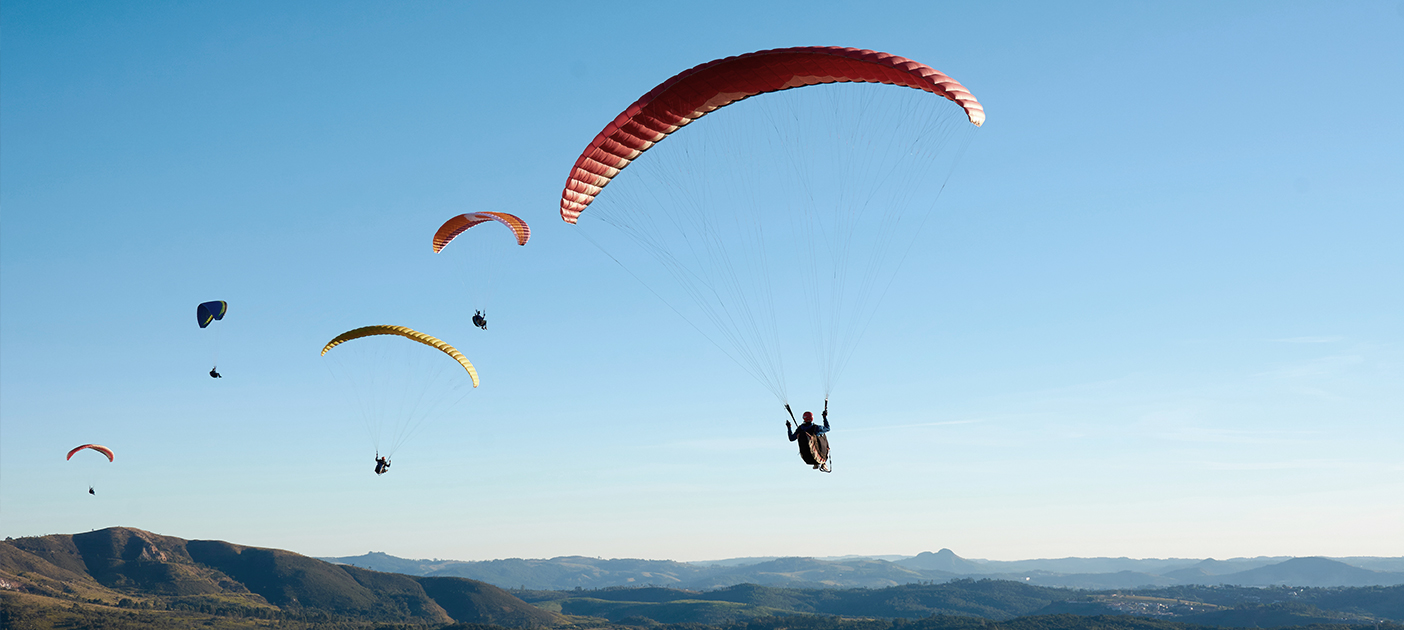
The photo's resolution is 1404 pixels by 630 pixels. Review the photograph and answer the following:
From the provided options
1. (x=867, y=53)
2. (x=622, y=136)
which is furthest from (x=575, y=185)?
(x=867, y=53)

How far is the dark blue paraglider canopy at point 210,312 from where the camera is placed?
5416 centimetres

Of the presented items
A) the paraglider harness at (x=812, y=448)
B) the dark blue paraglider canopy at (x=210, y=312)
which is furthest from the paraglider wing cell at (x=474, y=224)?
the paraglider harness at (x=812, y=448)

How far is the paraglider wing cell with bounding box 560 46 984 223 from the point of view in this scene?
2422cm

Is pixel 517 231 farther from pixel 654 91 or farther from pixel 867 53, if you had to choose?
pixel 867 53

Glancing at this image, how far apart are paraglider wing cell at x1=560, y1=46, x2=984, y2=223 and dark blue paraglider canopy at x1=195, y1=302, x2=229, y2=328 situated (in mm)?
34172

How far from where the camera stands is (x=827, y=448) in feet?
89.1

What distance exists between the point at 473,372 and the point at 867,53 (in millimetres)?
32499

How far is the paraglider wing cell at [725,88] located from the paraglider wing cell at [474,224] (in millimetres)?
17876

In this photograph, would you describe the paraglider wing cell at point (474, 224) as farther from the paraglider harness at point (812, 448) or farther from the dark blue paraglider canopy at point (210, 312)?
the paraglider harness at point (812, 448)

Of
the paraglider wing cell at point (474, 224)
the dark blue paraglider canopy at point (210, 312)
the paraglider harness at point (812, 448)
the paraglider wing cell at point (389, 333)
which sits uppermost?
the paraglider wing cell at point (474, 224)

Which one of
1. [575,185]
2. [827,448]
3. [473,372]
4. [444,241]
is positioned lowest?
[827,448]

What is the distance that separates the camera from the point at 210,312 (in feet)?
181

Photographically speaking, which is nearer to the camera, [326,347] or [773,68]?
[773,68]

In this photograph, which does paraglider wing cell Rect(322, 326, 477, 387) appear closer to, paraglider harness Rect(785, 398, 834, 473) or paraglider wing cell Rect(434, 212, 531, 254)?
paraglider wing cell Rect(434, 212, 531, 254)
